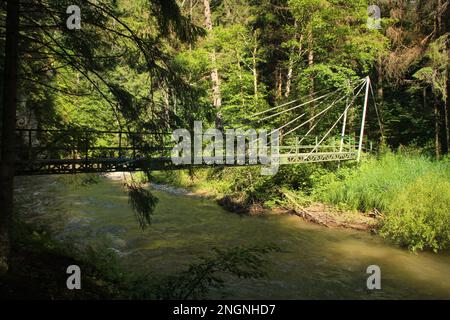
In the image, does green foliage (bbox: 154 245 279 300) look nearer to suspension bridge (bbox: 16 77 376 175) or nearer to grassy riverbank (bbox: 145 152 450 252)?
suspension bridge (bbox: 16 77 376 175)

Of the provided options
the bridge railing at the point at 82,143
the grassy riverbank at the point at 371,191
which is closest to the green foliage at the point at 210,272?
the bridge railing at the point at 82,143

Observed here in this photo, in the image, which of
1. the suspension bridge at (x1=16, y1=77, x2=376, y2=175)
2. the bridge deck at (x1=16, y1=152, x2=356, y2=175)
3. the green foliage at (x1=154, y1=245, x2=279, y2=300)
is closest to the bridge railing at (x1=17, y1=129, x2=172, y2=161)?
the suspension bridge at (x1=16, y1=77, x2=376, y2=175)

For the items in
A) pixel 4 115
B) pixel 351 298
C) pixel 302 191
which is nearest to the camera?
pixel 4 115

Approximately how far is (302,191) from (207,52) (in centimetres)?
673

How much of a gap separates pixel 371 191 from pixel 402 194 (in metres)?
1.55

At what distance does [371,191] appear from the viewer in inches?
408

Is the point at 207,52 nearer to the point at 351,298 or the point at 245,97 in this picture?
the point at 245,97

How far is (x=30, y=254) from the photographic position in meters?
4.75

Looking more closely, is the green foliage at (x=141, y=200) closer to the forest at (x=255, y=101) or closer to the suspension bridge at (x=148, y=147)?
the forest at (x=255, y=101)

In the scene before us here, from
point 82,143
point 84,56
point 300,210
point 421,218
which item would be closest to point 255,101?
point 300,210

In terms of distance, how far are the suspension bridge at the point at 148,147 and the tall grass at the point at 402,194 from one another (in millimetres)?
904

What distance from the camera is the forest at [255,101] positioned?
4.50 metres
